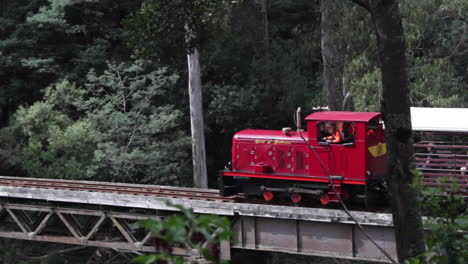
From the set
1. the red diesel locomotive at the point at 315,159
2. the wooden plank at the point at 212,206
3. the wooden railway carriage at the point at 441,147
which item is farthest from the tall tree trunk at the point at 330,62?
the wooden plank at the point at 212,206

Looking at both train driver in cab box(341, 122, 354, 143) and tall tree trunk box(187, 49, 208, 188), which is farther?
tall tree trunk box(187, 49, 208, 188)

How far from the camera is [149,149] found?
83.6 feet

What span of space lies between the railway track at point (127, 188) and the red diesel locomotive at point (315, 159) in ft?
2.83

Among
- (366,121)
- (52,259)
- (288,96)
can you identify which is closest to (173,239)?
(366,121)

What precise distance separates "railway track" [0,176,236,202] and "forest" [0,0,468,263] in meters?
4.11

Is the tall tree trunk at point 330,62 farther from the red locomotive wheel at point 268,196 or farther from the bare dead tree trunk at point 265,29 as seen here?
the red locomotive wheel at point 268,196

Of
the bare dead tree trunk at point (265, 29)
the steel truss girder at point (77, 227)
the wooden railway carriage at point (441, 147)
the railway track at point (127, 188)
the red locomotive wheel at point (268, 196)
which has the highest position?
the bare dead tree trunk at point (265, 29)

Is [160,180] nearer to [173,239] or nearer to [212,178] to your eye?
[212,178]

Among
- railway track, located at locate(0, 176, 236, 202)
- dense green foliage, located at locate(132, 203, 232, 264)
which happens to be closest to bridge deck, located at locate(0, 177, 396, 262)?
railway track, located at locate(0, 176, 236, 202)

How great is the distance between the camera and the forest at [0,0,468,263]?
24359 mm

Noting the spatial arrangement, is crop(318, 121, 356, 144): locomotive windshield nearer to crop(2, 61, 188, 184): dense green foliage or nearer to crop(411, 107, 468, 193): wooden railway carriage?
crop(411, 107, 468, 193): wooden railway carriage

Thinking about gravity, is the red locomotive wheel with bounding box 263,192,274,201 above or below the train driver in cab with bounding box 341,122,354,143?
below

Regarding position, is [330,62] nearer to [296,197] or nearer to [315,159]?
[296,197]

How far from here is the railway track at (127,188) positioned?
1698 centimetres
